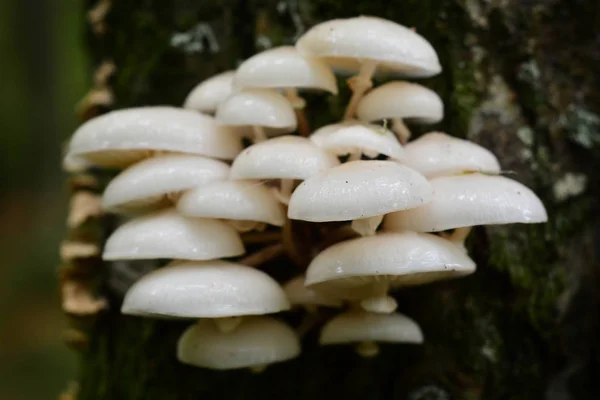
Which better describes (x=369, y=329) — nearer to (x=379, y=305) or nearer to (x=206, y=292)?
(x=379, y=305)

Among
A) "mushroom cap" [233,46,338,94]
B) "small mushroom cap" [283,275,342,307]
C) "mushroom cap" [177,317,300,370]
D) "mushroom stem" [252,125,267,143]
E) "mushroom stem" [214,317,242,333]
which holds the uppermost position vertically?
"mushroom cap" [233,46,338,94]

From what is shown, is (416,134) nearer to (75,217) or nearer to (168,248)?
(168,248)

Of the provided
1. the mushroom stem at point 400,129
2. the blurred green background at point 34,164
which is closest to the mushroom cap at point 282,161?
the mushroom stem at point 400,129

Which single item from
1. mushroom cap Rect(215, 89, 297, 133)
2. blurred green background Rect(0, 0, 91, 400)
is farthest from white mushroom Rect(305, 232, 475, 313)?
blurred green background Rect(0, 0, 91, 400)

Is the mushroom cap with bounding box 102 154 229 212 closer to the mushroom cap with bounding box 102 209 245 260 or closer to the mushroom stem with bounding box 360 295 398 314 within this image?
the mushroom cap with bounding box 102 209 245 260

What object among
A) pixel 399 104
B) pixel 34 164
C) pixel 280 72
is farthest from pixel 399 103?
pixel 34 164

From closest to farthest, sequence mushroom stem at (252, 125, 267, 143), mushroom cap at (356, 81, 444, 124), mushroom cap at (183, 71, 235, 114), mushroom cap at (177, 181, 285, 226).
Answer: mushroom cap at (177, 181, 285, 226)
mushroom cap at (356, 81, 444, 124)
mushroom stem at (252, 125, 267, 143)
mushroom cap at (183, 71, 235, 114)
